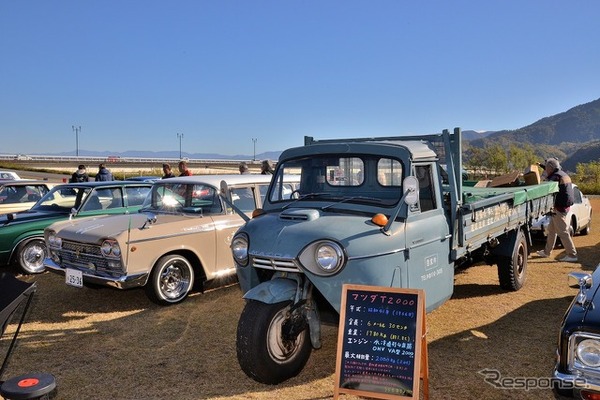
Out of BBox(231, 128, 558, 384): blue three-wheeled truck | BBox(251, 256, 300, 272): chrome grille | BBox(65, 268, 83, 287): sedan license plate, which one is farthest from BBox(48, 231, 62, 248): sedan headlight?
BBox(251, 256, 300, 272): chrome grille

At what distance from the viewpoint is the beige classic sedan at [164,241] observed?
234 inches

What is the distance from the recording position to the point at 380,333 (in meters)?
3.46

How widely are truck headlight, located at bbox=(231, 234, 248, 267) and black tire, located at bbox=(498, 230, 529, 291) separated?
4118 millimetres

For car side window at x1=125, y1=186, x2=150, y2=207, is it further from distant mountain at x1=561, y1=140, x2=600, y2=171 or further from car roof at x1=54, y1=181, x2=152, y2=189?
distant mountain at x1=561, y1=140, x2=600, y2=171

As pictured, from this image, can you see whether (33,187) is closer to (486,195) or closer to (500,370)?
(486,195)

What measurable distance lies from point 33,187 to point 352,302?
9830mm

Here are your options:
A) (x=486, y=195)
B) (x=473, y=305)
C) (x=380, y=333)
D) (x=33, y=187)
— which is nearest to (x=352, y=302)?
(x=380, y=333)

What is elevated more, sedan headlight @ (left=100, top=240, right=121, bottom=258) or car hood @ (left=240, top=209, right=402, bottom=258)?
car hood @ (left=240, top=209, right=402, bottom=258)

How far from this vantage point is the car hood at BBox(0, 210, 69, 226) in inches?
325

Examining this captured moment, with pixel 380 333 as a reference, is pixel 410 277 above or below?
above

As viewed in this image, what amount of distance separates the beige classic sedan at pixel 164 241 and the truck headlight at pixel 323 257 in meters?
1.46

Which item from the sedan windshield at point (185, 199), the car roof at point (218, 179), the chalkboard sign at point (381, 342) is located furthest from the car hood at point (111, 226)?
the chalkboard sign at point (381, 342)

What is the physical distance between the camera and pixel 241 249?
4.24 metres

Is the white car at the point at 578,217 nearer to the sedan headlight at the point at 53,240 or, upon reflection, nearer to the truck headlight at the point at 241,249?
the truck headlight at the point at 241,249
